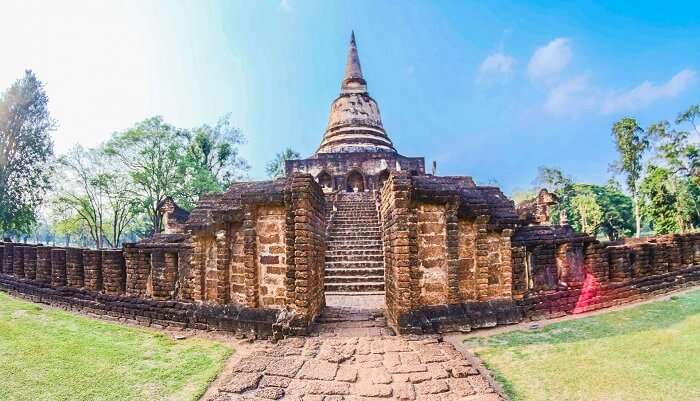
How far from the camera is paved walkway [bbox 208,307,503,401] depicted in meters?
3.55

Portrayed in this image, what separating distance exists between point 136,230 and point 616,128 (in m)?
49.2

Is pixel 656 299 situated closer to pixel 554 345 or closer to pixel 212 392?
pixel 554 345

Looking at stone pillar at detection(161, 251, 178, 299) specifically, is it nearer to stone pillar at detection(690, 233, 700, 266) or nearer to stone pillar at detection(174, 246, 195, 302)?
stone pillar at detection(174, 246, 195, 302)

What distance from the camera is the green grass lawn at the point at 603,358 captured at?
11.6 feet

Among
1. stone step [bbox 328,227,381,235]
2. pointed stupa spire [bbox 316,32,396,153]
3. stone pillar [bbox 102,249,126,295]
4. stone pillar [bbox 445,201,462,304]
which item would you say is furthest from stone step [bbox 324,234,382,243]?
pointed stupa spire [bbox 316,32,396,153]

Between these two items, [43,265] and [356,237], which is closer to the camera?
[43,265]

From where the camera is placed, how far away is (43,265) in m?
8.84

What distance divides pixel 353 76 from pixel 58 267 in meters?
26.9

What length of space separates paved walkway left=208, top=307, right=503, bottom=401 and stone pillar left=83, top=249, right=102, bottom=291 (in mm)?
4757

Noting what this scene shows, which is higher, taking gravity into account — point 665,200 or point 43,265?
point 665,200

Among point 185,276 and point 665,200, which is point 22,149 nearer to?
point 185,276

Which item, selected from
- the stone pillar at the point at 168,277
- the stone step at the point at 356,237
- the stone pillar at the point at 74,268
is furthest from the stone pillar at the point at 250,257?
the stone step at the point at 356,237

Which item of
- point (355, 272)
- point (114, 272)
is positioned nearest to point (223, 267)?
point (114, 272)

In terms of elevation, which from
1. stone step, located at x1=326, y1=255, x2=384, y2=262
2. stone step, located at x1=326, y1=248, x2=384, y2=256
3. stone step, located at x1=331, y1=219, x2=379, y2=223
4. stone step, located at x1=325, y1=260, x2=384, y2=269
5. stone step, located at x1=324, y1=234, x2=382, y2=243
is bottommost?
stone step, located at x1=325, y1=260, x2=384, y2=269
